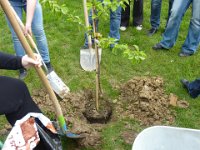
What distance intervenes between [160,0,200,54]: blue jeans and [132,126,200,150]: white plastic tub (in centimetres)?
221

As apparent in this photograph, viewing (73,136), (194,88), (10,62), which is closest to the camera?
(10,62)

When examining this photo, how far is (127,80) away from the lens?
3932 mm

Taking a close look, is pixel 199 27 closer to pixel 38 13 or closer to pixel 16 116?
pixel 38 13

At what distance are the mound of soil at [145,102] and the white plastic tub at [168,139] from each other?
0.91 m

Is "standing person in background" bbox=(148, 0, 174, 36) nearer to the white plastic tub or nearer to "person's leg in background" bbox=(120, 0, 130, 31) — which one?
"person's leg in background" bbox=(120, 0, 130, 31)

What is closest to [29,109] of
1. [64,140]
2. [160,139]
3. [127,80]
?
[64,140]

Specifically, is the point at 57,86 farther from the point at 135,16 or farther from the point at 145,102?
the point at 135,16

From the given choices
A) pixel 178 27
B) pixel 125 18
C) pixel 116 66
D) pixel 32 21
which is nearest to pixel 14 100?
pixel 32 21

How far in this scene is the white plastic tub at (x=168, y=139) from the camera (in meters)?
2.24

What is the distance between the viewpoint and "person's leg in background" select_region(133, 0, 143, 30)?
191 inches

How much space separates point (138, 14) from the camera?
16.1 feet

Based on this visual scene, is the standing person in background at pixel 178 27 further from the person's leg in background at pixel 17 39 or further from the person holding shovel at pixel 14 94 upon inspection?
the person holding shovel at pixel 14 94

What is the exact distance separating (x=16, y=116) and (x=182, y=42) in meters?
2.90

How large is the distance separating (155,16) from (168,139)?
2713mm
